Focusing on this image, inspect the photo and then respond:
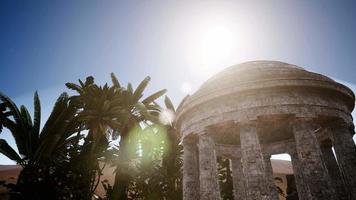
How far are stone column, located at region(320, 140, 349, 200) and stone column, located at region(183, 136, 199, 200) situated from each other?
8.92 m

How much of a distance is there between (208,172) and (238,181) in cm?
658

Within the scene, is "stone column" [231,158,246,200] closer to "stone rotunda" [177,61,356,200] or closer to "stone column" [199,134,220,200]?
"stone rotunda" [177,61,356,200]

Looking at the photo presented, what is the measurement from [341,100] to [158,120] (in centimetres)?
1546

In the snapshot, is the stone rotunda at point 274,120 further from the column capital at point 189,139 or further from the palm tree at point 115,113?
the palm tree at point 115,113

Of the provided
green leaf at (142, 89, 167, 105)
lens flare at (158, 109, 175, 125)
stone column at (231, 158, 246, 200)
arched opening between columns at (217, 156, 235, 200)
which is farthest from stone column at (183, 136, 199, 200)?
arched opening between columns at (217, 156, 235, 200)

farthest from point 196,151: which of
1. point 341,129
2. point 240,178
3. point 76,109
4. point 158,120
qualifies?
point 76,109

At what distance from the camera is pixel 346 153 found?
14.3 meters

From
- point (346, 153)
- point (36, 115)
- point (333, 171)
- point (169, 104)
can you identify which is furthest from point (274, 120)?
point (36, 115)

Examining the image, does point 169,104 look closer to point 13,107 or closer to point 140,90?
point 140,90

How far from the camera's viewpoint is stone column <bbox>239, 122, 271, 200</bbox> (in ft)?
40.2

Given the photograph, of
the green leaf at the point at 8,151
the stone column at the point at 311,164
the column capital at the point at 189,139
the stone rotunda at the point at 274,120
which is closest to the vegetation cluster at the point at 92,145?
the green leaf at the point at 8,151

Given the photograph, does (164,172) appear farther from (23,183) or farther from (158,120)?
(23,183)

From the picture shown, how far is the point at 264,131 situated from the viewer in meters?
20.0

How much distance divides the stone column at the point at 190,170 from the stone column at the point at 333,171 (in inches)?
351
